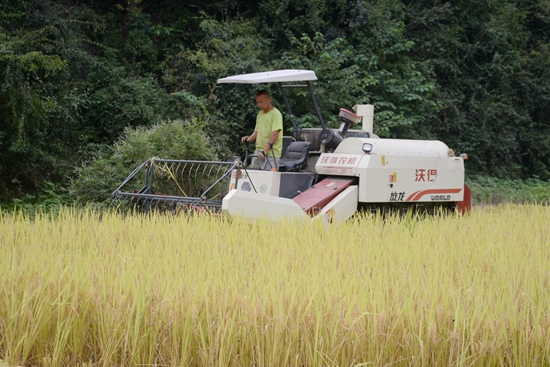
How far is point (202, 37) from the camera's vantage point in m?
16.7

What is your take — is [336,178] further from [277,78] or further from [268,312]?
[268,312]

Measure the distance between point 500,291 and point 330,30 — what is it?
14.3m

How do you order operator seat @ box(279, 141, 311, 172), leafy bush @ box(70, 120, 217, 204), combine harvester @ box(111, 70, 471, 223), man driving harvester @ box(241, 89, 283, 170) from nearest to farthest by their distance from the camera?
combine harvester @ box(111, 70, 471, 223) < man driving harvester @ box(241, 89, 283, 170) < operator seat @ box(279, 141, 311, 172) < leafy bush @ box(70, 120, 217, 204)

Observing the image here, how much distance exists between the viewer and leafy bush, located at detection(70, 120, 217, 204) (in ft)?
34.4

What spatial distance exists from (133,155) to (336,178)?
153 inches

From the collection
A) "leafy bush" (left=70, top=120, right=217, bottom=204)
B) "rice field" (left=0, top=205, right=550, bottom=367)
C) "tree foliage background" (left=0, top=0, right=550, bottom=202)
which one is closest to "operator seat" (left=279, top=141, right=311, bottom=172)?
"leafy bush" (left=70, top=120, right=217, bottom=204)

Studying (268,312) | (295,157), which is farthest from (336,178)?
(268,312)

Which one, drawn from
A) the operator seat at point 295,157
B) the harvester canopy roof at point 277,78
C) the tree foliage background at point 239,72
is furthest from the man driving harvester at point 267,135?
the tree foliage background at point 239,72

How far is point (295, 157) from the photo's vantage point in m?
8.80

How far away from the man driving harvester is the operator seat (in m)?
0.18

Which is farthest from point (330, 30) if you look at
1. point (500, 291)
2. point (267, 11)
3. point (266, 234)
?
point (500, 291)

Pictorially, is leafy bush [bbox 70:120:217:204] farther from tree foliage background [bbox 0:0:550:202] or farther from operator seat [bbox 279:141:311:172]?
operator seat [bbox 279:141:311:172]

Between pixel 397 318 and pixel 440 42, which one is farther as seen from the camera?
pixel 440 42

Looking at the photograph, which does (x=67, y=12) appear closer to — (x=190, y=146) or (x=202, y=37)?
(x=202, y=37)
